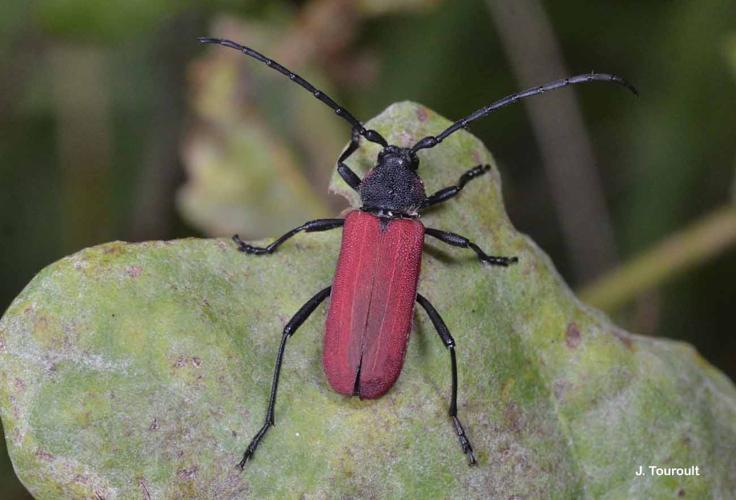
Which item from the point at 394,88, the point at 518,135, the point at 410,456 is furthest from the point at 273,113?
the point at 410,456

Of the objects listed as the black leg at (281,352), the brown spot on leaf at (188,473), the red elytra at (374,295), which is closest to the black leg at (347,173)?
the red elytra at (374,295)

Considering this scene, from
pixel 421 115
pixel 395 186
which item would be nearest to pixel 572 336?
pixel 395 186

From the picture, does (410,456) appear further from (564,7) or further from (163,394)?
(564,7)

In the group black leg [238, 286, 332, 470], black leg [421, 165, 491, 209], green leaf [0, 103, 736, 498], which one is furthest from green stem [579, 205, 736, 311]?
black leg [238, 286, 332, 470]

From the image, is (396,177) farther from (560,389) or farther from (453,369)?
(560,389)

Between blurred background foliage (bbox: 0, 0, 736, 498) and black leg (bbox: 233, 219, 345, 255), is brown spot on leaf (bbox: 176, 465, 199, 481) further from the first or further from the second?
blurred background foliage (bbox: 0, 0, 736, 498)

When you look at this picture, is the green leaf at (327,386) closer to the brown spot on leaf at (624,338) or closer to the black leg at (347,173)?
the brown spot on leaf at (624,338)
